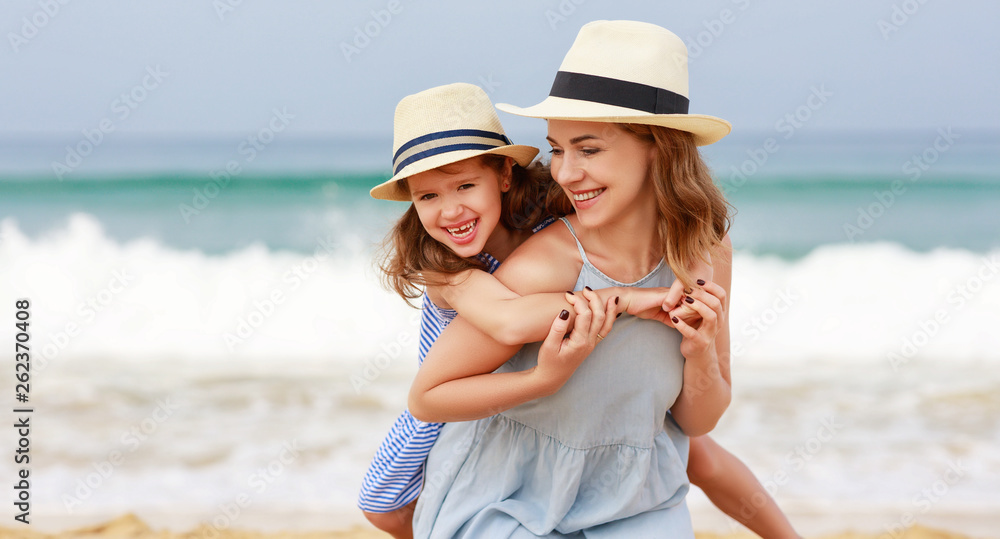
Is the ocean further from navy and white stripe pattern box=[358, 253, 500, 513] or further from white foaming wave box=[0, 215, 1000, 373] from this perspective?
navy and white stripe pattern box=[358, 253, 500, 513]

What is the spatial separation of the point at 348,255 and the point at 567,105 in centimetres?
951

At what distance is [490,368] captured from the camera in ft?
7.35

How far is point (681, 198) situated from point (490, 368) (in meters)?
0.71

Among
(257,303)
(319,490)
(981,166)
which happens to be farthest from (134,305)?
(981,166)

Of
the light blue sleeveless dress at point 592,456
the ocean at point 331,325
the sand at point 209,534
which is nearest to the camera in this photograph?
the light blue sleeveless dress at point 592,456

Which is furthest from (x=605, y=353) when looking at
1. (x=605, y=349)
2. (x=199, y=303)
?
(x=199, y=303)

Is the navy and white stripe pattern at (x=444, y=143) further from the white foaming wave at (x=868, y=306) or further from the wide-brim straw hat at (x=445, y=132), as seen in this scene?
the white foaming wave at (x=868, y=306)

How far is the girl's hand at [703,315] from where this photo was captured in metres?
2.10

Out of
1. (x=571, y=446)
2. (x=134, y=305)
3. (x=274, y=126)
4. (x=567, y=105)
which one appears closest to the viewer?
(x=567, y=105)

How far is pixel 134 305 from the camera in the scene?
9656 mm

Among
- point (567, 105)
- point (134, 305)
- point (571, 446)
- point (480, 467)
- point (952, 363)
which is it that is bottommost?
point (134, 305)

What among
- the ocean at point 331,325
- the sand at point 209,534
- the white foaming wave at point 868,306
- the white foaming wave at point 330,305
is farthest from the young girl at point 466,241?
the white foaming wave at point 868,306

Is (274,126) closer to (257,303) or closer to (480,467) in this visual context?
(257,303)

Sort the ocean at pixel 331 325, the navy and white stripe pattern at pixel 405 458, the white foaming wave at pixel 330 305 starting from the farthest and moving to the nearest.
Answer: the white foaming wave at pixel 330 305, the ocean at pixel 331 325, the navy and white stripe pattern at pixel 405 458
